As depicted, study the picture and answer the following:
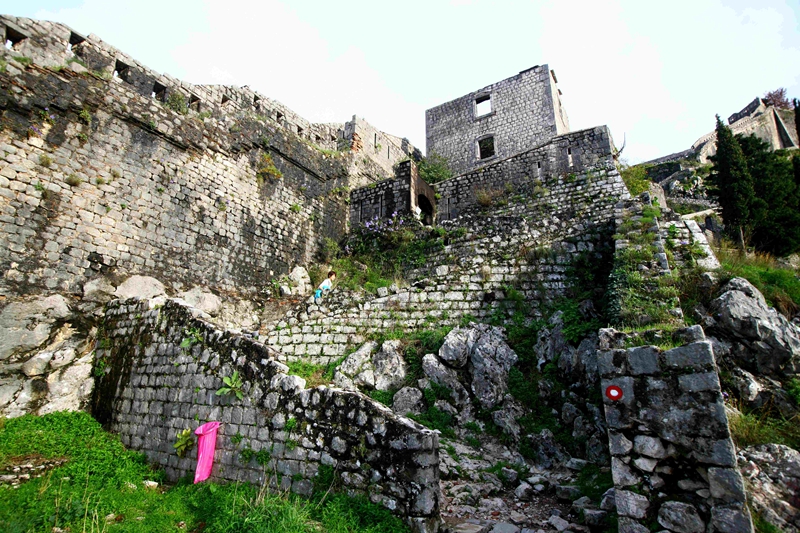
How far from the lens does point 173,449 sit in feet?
22.1

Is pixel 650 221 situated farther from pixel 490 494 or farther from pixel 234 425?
pixel 234 425

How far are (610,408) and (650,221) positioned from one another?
5.31 metres

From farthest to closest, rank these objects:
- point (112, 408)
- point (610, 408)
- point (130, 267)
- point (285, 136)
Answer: point (285, 136)
point (130, 267)
point (112, 408)
point (610, 408)

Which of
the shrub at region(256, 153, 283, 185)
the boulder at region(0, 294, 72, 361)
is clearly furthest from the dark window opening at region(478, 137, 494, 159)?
the boulder at region(0, 294, 72, 361)

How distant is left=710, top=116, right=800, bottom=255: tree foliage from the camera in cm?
1157

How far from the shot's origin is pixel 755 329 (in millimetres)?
5590

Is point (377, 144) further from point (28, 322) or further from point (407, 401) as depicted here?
point (28, 322)

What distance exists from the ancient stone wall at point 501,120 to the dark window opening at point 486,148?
0.19m

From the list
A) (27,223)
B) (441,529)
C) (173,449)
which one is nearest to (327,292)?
(173,449)

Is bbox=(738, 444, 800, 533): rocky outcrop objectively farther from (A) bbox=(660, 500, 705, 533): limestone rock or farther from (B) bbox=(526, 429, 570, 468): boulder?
(B) bbox=(526, 429, 570, 468): boulder

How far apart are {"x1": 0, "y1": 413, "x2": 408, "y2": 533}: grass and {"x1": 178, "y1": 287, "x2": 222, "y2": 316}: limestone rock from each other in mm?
3789

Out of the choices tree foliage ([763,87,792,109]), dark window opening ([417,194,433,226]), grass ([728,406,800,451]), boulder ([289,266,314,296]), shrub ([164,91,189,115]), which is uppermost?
tree foliage ([763,87,792,109])

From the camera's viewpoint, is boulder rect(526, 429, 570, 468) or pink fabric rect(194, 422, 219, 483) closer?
pink fabric rect(194, 422, 219, 483)

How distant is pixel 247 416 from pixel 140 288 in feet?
16.9
